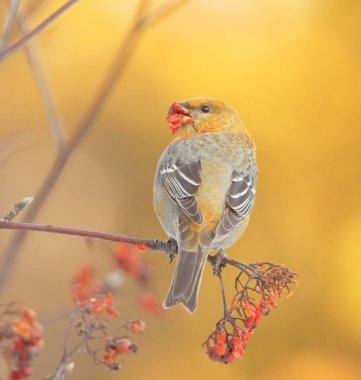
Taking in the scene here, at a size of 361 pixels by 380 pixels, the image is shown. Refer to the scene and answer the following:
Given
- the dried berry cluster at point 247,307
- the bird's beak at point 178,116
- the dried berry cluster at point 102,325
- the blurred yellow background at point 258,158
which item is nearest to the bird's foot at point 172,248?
the bird's beak at point 178,116

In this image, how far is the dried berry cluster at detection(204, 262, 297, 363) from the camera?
2611mm

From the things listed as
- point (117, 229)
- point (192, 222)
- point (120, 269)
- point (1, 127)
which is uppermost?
point (1, 127)

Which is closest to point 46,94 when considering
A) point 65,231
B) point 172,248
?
point 65,231

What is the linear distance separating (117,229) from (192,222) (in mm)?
3092

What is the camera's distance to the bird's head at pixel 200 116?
4.56 meters

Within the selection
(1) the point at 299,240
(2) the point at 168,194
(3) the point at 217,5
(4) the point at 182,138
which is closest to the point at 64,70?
(3) the point at 217,5

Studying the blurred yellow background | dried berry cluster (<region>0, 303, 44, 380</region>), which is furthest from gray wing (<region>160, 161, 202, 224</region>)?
the blurred yellow background

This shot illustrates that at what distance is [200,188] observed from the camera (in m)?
3.97

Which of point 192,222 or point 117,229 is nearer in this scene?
point 192,222

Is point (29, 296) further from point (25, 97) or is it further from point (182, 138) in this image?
point (182, 138)

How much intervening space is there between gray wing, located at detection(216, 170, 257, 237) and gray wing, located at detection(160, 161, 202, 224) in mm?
126

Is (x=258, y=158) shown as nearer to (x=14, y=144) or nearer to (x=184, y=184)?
(x=184, y=184)

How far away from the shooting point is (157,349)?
21.8 feet

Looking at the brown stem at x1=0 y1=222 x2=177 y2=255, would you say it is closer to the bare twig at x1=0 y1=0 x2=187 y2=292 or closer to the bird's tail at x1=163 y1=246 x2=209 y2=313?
the bare twig at x1=0 y1=0 x2=187 y2=292
